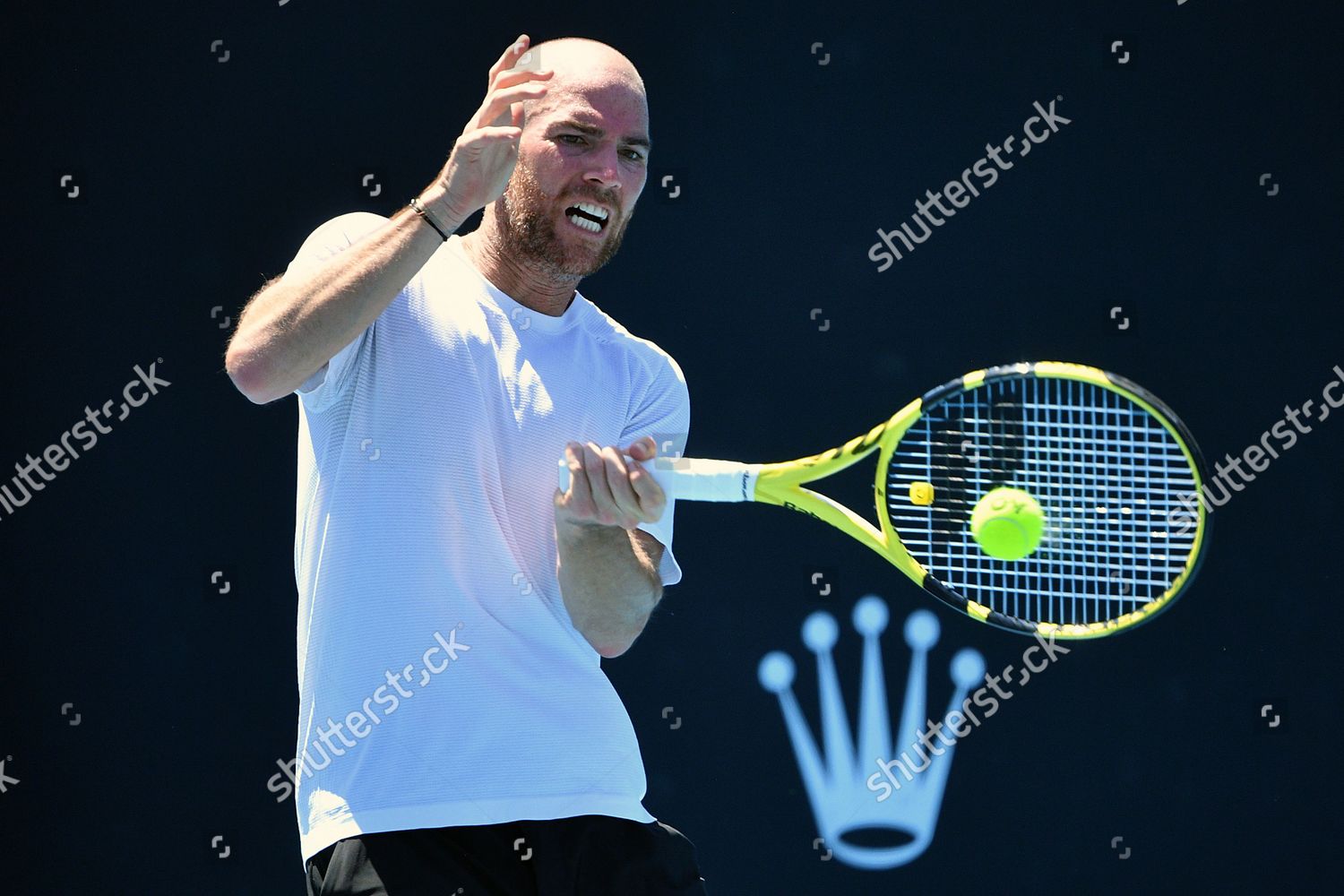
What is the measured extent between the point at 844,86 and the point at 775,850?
202 centimetres

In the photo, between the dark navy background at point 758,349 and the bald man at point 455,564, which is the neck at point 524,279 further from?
the dark navy background at point 758,349

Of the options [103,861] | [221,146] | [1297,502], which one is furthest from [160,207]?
[1297,502]

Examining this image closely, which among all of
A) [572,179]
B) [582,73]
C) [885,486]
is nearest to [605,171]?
[572,179]

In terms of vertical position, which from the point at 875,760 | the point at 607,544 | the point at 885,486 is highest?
the point at 607,544

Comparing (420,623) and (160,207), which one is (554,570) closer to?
(420,623)

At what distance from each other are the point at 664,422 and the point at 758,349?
1.58 m

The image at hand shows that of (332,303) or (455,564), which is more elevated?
(332,303)

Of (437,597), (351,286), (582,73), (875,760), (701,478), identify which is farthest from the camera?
(875,760)

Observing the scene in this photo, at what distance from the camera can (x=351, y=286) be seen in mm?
2191

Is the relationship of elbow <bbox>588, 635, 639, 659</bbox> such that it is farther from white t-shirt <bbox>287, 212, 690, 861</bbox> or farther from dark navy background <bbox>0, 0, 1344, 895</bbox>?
dark navy background <bbox>0, 0, 1344, 895</bbox>

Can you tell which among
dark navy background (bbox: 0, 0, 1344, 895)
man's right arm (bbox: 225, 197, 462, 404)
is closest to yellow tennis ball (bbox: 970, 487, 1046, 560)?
man's right arm (bbox: 225, 197, 462, 404)

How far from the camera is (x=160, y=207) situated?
427 cm

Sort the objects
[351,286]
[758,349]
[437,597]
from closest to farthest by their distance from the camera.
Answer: [351,286] < [437,597] < [758,349]

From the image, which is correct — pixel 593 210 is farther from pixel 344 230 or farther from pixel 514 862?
pixel 514 862
